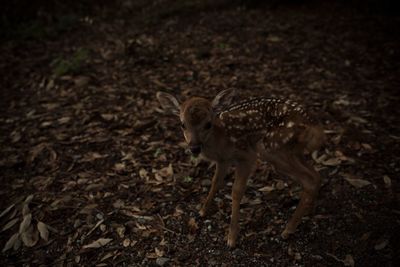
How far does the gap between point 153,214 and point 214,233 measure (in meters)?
0.65

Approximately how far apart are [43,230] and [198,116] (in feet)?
6.11

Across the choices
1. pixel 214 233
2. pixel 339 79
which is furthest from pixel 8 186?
pixel 339 79

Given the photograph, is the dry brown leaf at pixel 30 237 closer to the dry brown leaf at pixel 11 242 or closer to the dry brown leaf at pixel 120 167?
→ the dry brown leaf at pixel 11 242

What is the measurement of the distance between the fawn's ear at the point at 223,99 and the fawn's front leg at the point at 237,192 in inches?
22.7

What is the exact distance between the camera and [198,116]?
3291mm

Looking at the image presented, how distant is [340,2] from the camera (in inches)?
321

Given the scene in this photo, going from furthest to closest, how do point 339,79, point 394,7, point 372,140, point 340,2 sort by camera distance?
point 340,2 < point 394,7 < point 339,79 < point 372,140

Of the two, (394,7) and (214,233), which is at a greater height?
(394,7)

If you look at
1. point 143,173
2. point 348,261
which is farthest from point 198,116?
point 348,261

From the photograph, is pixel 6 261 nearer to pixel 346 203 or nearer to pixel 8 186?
pixel 8 186

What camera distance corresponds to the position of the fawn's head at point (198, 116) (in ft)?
10.8

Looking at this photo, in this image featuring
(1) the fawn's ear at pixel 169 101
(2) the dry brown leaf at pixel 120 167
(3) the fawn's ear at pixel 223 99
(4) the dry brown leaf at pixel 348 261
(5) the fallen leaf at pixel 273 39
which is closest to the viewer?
(4) the dry brown leaf at pixel 348 261

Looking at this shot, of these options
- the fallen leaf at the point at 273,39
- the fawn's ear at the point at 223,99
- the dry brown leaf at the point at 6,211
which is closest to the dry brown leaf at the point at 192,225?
the fawn's ear at the point at 223,99

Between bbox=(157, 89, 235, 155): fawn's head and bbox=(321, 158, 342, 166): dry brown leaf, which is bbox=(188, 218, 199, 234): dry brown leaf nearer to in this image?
bbox=(157, 89, 235, 155): fawn's head
